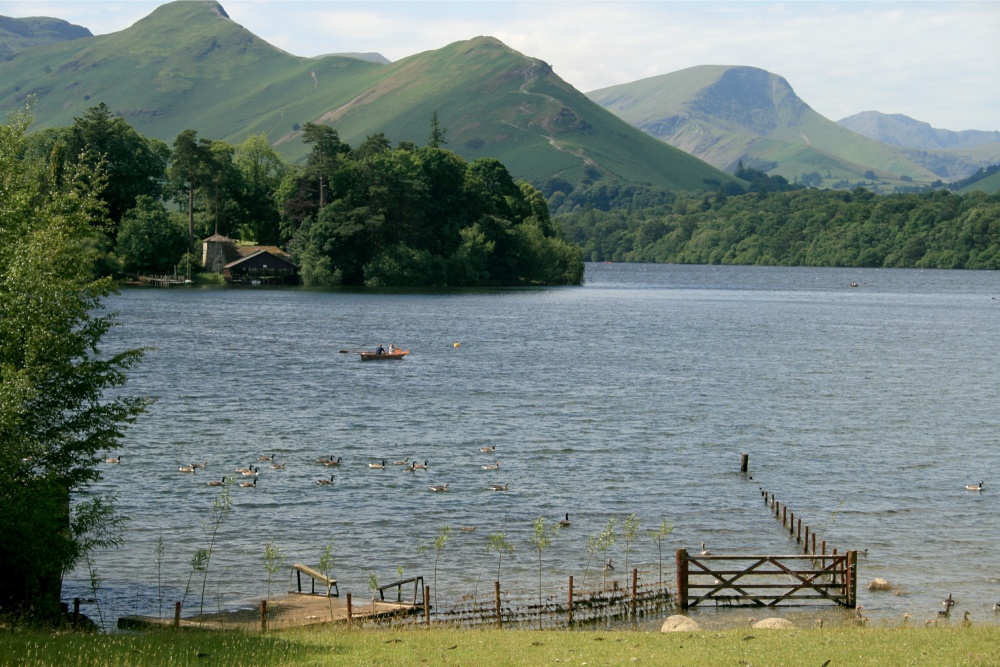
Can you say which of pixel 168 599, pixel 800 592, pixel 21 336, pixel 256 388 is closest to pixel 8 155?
pixel 21 336

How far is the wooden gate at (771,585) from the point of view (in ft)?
112

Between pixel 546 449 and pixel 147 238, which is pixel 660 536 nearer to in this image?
pixel 546 449

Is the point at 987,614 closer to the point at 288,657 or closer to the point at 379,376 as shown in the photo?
the point at 288,657

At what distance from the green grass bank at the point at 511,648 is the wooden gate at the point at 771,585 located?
516 centimetres

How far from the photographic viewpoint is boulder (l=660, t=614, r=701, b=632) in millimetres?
30969

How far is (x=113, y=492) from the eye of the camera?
46.8m

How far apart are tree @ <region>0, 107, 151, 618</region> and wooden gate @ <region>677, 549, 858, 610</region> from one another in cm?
1857

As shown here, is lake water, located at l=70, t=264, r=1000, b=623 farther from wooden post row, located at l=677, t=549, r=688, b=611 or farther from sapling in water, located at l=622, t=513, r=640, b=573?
wooden post row, located at l=677, t=549, r=688, b=611

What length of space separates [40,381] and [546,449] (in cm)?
3271

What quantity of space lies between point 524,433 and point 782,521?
20.7 meters

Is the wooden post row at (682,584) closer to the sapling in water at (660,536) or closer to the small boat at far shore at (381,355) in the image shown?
the sapling in water at (660,536)

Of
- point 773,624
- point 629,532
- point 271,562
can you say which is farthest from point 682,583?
point 271,562

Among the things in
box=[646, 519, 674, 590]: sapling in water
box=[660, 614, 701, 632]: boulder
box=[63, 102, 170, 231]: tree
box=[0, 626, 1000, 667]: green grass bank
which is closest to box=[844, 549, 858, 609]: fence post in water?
box=[0, 626, 1000, 667]: green grass bank

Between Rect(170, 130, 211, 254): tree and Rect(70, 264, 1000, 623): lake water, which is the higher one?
Rect(170, 130, 211, 254): tree
